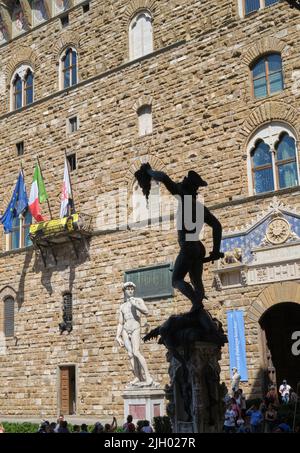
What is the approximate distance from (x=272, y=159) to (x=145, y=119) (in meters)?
4.83

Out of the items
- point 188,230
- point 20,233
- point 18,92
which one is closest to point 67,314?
point 20,233

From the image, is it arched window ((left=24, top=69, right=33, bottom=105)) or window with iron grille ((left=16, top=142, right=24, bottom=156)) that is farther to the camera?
arched window ((left=24, top=69, right=33, bottom=105))

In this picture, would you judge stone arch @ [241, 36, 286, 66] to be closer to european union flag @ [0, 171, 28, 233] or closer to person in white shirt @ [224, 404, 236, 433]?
european union flag @ [0, 171, 28, 233]

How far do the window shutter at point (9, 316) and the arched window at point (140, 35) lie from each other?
939 centimetres

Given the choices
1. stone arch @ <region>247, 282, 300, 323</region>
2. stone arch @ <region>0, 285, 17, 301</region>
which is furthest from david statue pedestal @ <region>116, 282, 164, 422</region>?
stone arch @ <region>0, 285, 17, 301</region>

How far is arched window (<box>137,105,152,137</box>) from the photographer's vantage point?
19.0 m

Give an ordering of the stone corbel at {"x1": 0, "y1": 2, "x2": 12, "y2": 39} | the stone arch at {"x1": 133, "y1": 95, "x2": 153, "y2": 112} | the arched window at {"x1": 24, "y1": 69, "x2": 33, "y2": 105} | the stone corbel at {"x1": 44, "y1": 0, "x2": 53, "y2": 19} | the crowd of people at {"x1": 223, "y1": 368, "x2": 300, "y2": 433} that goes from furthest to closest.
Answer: the stone corbel at {"x1": 0, "y1": 2, "x2": 12, "y2": 39} < the arched window at {"x1": 24, "y1": 69, "x2": 33, "y2": 105} < the stone corbel at {"x1": 44, "y1": 0, "x2": 53, "y2": 19} < the stone arch at {"x1": 133, "y1": 95, "x2": 153, "y2": 112} < the crowd of people at {"x1": 223, "y1": 368, "x2": 300, "y2": 433}

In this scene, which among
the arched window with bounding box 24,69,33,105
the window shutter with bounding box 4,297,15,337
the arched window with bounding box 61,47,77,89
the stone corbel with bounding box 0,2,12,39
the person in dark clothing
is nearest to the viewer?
the person in dark clothing

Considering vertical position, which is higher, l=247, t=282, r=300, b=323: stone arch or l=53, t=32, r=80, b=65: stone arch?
l=53, t=32, r=80, b=65: stone arch

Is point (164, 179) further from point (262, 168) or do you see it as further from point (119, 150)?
point (119, 150)

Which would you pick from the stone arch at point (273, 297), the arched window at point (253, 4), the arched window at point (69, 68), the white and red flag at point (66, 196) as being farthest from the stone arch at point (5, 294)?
the arched window at point (253, 4)

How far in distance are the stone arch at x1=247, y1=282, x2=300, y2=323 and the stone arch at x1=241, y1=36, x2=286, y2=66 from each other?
244 inches

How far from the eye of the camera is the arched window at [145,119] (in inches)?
748
